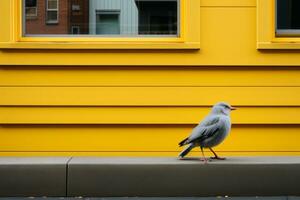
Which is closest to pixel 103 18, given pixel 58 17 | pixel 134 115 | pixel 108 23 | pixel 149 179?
pixel 108 23

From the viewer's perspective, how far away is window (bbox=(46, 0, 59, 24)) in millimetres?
Answer: 6687

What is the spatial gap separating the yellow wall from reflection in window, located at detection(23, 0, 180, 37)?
290mm

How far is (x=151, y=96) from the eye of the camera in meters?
6.58

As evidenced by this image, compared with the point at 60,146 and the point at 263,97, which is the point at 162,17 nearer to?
the point at 263,97

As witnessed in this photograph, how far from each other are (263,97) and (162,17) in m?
1.45

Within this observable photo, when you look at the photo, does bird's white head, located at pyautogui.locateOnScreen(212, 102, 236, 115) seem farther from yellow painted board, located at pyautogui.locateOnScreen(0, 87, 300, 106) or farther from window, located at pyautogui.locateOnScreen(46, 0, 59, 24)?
window, located at pyautogui.locateOnScreen(46, 0, 59, 24)

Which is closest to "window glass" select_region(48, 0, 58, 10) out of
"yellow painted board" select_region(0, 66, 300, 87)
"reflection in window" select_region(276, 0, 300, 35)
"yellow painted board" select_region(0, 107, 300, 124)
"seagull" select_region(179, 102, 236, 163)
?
"yellow painted board" select_region(0, 66, 300, 87)

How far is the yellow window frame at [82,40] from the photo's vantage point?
21.3 feet

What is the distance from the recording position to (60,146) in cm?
663

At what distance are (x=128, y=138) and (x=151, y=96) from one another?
540 mm

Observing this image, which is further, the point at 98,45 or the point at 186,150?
the point at 98,45

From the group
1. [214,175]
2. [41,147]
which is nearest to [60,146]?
[41,147]

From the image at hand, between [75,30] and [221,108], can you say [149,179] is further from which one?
[75,30]

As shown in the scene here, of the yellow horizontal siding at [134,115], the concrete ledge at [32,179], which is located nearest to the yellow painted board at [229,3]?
the yellow horizontal siding at [134,115]
